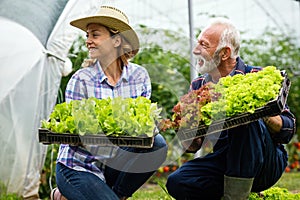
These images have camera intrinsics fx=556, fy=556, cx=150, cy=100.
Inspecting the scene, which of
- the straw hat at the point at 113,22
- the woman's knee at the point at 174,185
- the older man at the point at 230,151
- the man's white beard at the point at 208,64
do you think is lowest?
the woman's knee at the point at 174,185

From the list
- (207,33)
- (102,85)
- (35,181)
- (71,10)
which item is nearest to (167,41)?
(207,33)

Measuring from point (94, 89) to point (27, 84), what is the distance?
152 centimetres

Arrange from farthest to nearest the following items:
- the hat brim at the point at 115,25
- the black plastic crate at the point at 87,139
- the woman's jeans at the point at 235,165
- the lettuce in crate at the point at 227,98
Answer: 1. the hat brim at the point at 115,25
2. the woman's jeans at the point at 235,165
3. the lettuce in crate at the point at 227,98
4. the black plastic crate at the point at 87,139

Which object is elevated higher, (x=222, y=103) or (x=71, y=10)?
(x=71, y=10)

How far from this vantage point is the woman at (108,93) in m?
3.06

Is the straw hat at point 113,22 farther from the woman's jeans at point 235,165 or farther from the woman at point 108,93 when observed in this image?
the woman's jeans at point 235,165

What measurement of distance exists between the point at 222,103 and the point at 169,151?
26.5 inches

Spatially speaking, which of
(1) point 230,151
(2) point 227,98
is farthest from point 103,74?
(1) point 230,151

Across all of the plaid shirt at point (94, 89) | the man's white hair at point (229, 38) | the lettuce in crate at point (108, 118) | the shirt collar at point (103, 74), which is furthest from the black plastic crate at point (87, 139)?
the man's white hair at point (229, 38)

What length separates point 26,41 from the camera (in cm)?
448

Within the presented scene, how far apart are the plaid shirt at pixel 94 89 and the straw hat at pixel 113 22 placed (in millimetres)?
166

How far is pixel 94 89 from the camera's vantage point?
320 cm

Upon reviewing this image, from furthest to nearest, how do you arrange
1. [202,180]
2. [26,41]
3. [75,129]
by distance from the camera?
1. [26,41]
2. [202,180]
3. [75,129]

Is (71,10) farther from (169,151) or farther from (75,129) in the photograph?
(75,129)
